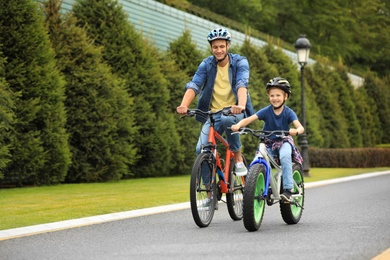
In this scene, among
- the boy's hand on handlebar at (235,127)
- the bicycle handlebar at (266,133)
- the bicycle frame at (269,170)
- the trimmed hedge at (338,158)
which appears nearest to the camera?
the bicycle frame at (269,170)

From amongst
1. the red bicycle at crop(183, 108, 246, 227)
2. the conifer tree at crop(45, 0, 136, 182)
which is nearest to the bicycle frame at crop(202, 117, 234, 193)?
the red bicycle at crop(183, 108, 246, 227)

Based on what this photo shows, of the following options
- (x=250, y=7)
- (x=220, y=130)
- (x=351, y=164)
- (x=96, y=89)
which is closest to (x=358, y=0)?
(x=250, y=7)

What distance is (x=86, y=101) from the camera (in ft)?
63.8

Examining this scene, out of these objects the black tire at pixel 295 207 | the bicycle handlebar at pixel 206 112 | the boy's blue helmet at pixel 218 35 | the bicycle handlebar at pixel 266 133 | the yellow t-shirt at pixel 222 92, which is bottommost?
the black tire at pixel 295 207

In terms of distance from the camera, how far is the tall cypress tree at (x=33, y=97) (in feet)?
57.2

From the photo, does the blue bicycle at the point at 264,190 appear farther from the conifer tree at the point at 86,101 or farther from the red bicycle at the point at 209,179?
the conifer tree at the point at 86,101

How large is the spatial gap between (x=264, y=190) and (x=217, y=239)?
107 centimetres

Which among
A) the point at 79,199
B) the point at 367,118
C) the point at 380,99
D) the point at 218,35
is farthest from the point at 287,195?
the point at 380,99

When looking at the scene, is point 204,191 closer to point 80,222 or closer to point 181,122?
point 80,222

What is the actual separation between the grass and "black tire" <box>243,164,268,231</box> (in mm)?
3032

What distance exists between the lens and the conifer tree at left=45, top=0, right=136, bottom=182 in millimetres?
19578

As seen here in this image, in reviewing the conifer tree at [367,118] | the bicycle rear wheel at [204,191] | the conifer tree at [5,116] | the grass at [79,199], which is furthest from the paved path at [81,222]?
the conifer tree at [367,118]

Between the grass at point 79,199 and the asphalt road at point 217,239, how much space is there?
4.08 feet

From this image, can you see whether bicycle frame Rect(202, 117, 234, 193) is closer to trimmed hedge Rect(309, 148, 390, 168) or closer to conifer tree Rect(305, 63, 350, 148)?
trimmed hedge Rect(309, 148, 390, 168)
